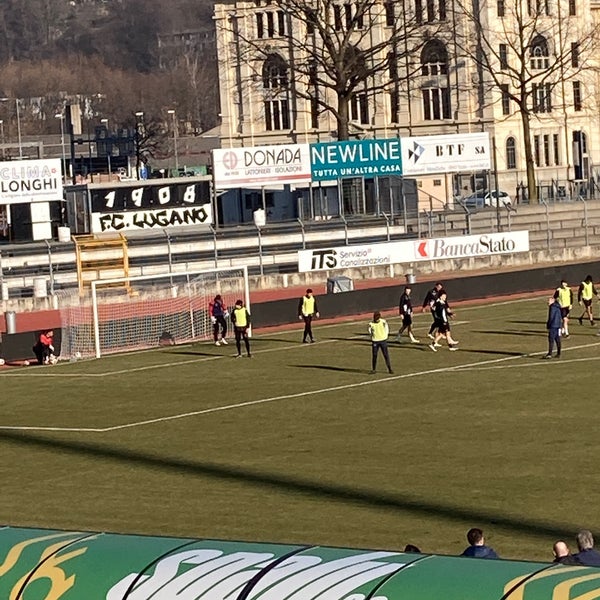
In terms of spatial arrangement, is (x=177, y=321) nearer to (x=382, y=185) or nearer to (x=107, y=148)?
(x=382, y=185)

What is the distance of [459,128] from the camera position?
97875 mm

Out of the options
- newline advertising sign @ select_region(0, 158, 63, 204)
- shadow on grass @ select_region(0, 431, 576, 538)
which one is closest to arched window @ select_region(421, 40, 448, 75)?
newline advertising sign @ select_region(0, 158, 63, 204)

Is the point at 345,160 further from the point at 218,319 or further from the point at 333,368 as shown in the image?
the point at 333,368

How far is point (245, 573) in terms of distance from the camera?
40.7 feet

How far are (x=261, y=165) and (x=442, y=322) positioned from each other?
25.0 m

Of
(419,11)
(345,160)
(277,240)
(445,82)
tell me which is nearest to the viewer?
(277,240)

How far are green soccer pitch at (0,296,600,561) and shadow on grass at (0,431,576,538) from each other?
5 cm

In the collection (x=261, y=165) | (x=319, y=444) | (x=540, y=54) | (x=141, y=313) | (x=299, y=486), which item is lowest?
(x=299, y=486)

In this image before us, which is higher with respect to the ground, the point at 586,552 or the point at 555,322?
the point at 555,322

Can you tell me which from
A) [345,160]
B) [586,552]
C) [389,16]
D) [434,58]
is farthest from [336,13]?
[586,552]

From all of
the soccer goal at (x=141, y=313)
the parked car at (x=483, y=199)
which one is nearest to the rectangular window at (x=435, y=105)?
the parked car at (x=483, y=199)

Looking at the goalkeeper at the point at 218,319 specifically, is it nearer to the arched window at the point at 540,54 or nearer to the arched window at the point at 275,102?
the arched window at the point at 275,102

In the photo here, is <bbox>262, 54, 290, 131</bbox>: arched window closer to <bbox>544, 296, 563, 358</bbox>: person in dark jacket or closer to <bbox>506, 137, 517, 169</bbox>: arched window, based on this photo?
<bbox>506, 137, 517, 169</bbox>: arched window

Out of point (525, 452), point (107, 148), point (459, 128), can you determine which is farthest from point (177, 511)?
point (107, 148)
